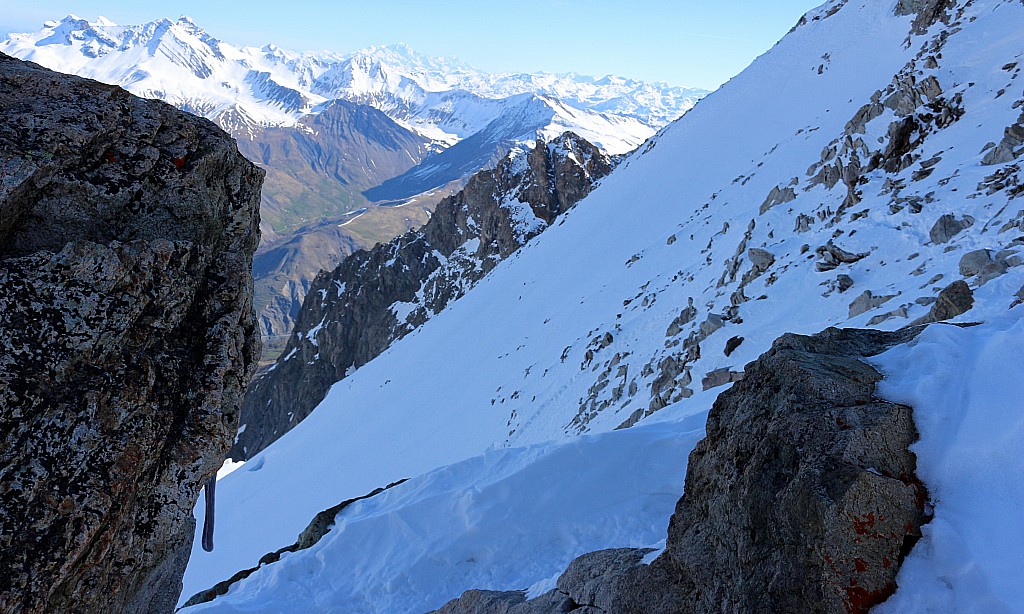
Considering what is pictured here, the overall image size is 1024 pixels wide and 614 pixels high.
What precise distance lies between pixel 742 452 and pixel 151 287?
5.09 meters

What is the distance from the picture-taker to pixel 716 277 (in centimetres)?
2305

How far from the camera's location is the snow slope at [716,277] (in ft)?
49.3

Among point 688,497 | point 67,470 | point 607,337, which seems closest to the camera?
point 67,470

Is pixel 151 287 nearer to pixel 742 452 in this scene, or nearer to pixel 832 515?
pixel 742 452

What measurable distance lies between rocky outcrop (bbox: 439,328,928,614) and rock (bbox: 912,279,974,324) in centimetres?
389

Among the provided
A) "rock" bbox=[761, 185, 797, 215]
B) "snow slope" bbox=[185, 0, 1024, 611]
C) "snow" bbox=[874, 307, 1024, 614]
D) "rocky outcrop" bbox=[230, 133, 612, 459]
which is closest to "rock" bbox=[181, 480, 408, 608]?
"snow slope" bbox=[185, 0, 1024, 611]

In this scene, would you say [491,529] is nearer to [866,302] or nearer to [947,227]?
[866,302]

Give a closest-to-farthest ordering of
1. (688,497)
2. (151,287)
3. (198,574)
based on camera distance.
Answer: (151,287) < (688,497) < (198,574)

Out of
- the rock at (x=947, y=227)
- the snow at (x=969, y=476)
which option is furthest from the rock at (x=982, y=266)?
the snow at (x=969, y=476)

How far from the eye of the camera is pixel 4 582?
414 cm

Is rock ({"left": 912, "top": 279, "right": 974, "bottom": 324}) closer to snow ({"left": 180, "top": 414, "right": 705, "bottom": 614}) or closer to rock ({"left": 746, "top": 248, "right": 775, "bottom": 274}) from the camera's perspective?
snow ({"left": 180, "top": 414, "right": 705, "bottom": 614})

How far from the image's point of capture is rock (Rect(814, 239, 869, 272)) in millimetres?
16234

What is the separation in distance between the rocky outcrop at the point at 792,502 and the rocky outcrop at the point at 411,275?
80896 mm

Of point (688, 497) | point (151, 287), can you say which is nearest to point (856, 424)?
point (688, 497)
